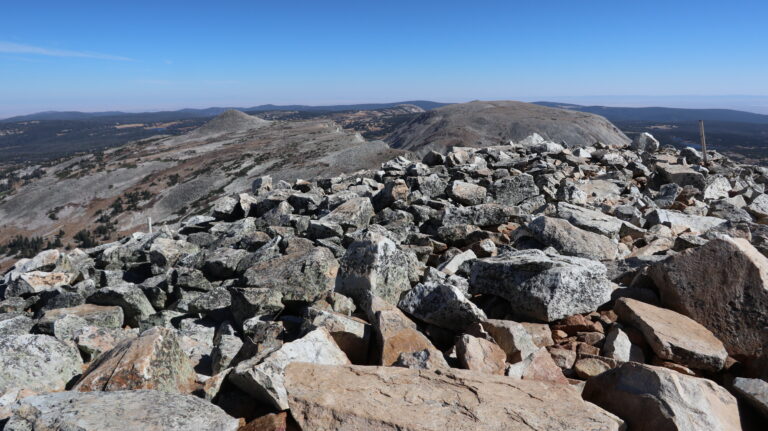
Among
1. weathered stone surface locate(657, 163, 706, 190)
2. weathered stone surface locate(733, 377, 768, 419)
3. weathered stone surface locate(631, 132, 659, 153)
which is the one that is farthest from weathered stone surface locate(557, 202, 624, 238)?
weathered stone surface locate(631, 132, 659, 153)

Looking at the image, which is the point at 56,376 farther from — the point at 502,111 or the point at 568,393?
the point at 502,111

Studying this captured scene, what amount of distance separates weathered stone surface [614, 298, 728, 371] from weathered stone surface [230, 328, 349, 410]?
2.59 metres

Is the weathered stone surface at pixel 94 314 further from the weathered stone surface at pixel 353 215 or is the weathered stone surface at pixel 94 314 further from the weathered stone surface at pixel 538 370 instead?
the weathered stone surface at pixel 538 370

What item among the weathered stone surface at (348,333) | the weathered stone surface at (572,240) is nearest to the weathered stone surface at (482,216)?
the weathered stone surface at (572,240)

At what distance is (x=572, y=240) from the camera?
5.89 metres

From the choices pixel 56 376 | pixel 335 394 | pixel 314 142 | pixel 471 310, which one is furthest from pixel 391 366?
pixel 314 142

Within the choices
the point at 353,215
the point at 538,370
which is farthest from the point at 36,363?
the point at 353,215

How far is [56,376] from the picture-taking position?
4016mm

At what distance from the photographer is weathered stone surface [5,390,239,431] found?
8.07ft

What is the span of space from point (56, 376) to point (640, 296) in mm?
5649

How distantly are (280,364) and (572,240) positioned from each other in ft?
14.2

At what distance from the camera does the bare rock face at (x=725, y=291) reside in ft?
12.2

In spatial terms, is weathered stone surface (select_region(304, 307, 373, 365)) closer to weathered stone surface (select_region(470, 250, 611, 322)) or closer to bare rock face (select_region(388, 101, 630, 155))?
weathered stone surface (select_region(470, 250, 611, 322))

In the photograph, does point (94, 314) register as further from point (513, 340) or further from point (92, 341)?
point (513, 340)
